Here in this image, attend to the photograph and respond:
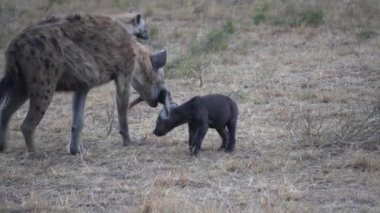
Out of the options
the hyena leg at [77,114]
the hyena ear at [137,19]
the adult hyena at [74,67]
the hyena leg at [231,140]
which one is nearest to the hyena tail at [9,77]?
the adult hyena at [74,67]

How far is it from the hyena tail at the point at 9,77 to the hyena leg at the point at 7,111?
0.67 feet

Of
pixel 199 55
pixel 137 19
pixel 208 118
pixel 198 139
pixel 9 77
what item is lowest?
pixel 199 55

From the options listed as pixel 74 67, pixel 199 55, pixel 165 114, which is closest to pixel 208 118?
pixel 165 114

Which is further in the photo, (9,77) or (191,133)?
(191,133)

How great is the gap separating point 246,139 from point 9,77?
2161 mm

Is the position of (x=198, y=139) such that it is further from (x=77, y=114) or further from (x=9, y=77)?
(x=9, y=77)

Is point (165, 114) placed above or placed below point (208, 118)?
below

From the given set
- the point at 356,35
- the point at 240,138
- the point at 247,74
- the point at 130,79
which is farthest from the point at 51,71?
the point at 356,35

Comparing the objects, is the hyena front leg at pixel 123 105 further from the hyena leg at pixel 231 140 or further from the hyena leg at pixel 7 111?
the hyena leg at pixel 231 140

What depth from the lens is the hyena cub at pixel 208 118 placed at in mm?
6836

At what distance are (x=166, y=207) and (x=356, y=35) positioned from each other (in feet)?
24.4

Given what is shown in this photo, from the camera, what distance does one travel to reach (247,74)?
10.1 metres

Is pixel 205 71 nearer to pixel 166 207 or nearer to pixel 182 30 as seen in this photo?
pixel 182 30

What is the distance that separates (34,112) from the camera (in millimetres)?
6777
